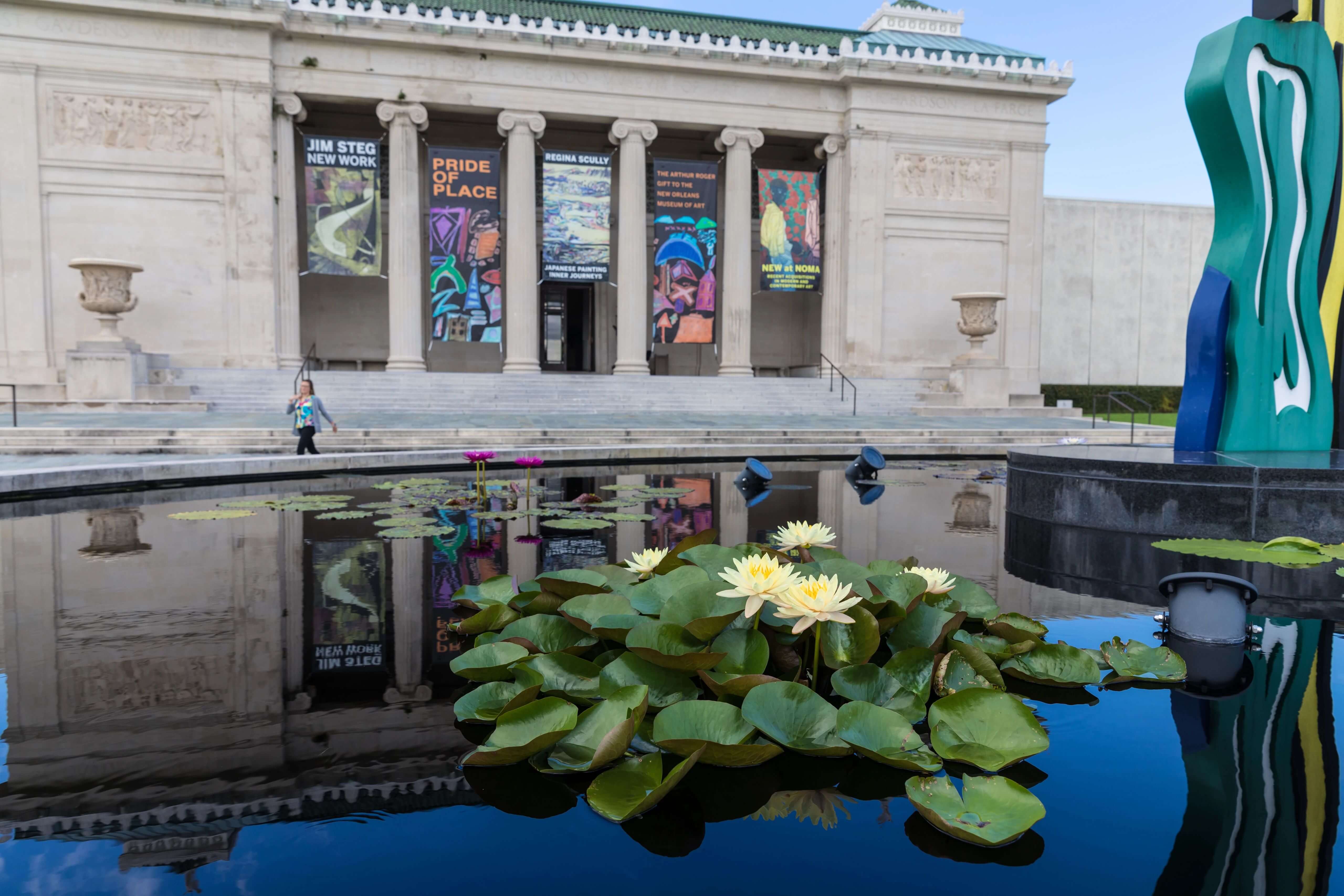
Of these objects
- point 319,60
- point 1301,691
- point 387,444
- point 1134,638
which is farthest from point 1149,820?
point 319,60

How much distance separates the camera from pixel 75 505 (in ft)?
24.8

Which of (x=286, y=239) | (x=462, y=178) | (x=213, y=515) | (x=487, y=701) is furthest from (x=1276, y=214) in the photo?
(x=286, y=239)

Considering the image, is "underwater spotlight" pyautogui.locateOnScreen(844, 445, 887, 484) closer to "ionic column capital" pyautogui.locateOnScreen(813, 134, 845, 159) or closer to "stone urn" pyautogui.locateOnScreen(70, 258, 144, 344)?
"stone urn" pyautogui.locateOnScreen(70, 258, 144, 344)

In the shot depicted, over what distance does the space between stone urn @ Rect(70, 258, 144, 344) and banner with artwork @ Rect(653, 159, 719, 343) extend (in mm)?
13525

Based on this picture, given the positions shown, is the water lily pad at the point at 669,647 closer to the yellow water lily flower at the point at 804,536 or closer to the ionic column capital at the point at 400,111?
the yellow water lily flower at the point at 804,536

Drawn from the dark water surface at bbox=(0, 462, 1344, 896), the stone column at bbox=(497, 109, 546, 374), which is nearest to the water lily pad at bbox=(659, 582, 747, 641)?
the dark water surface at bbox=(0, 462, 1344, 896)

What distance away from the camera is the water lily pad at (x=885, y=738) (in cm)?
222

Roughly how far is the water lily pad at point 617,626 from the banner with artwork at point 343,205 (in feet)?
76.1

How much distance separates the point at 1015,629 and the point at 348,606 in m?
3.02

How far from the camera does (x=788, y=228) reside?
26.1 metres

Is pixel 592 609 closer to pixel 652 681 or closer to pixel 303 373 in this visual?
pixel 652 681

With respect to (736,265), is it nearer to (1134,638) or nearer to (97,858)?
(1134,638)

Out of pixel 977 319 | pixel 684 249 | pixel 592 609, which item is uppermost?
pixel 684 249

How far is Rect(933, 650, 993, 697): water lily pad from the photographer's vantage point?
8.80 feet
